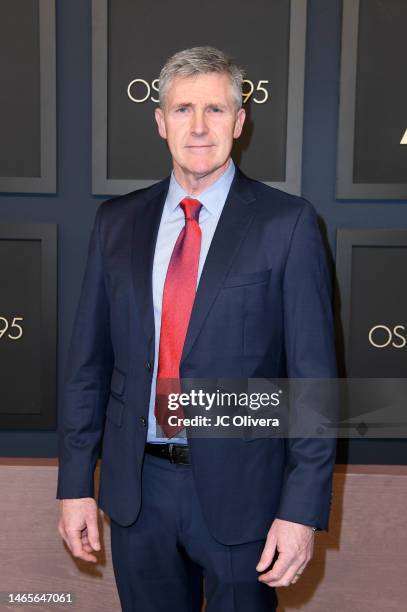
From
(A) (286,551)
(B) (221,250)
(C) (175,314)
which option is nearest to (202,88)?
(B) (221,250)

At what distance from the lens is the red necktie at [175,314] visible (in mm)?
1301

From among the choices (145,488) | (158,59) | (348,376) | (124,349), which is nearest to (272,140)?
(158,59)

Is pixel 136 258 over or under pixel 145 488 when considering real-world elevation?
over

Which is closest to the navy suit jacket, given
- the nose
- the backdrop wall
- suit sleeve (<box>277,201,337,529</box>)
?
suit sleeve (<box>277,201,337,529</box>)

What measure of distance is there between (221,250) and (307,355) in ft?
0.90

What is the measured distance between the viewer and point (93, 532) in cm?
140

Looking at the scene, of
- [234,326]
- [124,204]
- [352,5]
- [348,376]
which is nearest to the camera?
[234,326]

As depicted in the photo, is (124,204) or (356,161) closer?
(124,204)

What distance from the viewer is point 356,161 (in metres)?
1.96

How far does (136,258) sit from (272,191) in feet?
1.07

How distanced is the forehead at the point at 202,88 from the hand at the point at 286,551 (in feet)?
2.83

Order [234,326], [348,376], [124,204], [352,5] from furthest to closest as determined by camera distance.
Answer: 1. [348,376]
2. [352,5]
3. [124,204]
4. [234,326]

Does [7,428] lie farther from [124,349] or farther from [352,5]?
[352,5]

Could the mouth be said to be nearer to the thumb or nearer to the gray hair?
the gray hair
